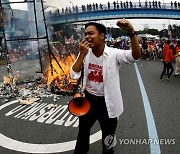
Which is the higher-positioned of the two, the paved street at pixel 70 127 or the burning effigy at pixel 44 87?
the burning effigy at pixel 44 87

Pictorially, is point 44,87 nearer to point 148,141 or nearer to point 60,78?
point 60,78

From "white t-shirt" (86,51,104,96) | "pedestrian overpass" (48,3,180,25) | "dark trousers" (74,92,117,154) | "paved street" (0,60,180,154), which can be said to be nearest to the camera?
"white t-shirt" (86,51,104,96)

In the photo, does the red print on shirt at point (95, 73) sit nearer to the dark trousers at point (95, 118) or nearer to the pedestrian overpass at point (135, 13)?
the dark trousers at point (95, 118)

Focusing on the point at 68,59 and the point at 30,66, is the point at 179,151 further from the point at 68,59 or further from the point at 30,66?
the point at 30,66

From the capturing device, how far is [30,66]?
1728 centimetres

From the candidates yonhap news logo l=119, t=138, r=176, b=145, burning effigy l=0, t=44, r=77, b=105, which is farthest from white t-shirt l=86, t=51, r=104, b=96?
burning effigy l=0, t=44, r=77, b=105

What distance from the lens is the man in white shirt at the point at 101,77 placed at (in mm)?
3150

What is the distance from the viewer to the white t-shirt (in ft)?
10.9

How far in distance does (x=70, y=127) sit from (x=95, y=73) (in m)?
2.51

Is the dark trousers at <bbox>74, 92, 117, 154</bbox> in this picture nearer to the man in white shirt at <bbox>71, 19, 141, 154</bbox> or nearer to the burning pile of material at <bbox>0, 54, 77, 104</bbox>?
the man in white shirt at <bbox>71, 19, 141, 154</bbox>

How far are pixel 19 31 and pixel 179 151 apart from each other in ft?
37.4

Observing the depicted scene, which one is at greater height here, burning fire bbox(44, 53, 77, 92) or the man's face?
→ the man's face

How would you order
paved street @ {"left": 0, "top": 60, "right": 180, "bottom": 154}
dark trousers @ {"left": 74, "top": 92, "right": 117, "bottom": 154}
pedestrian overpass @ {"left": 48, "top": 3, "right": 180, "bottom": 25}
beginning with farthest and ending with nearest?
pedestrian overpass @ {"left": 48, "top": 3, "right": 180, "bottom": 25}, paved street @ {"left": 0, "top": 60, "right": 180, "bottom": 154}, dark trousers @ {"left": 74, "top": 92, "right": 117, "bottom": 154}

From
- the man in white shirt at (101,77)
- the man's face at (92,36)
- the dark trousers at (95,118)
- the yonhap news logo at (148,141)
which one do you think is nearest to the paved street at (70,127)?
the yonhap news logo at (148,141)
